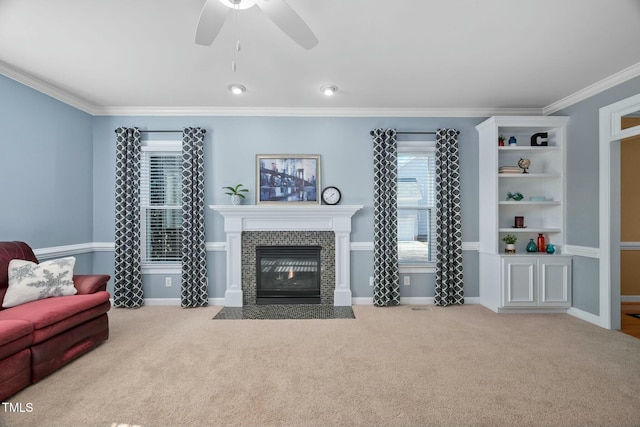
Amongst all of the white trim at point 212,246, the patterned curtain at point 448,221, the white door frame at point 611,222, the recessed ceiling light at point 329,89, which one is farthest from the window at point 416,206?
the white door frame at point 611,222

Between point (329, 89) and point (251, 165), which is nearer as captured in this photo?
point (329, 89)

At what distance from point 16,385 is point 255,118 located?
3.58 meters

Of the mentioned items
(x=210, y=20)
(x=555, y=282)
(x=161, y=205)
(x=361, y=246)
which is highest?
(x=210, y=20)

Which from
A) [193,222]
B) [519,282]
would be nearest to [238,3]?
[193,222]

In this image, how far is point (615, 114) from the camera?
3.27 m

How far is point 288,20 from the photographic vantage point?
1.82 metres

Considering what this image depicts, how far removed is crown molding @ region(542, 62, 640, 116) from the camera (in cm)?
308

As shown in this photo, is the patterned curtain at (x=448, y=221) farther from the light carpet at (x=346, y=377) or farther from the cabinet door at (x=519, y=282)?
the light carpet at (x=346, y=377)

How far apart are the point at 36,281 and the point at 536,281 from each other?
5468mm

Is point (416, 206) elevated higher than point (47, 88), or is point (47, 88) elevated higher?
point (47, 88)

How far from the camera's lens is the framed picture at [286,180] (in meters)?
4.23

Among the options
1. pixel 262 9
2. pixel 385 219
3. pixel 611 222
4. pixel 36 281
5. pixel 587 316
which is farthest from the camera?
pixel 385 219

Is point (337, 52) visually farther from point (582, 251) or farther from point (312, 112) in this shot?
point (582, 251)

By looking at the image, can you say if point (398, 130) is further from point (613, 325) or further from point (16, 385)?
point (16, 385)
